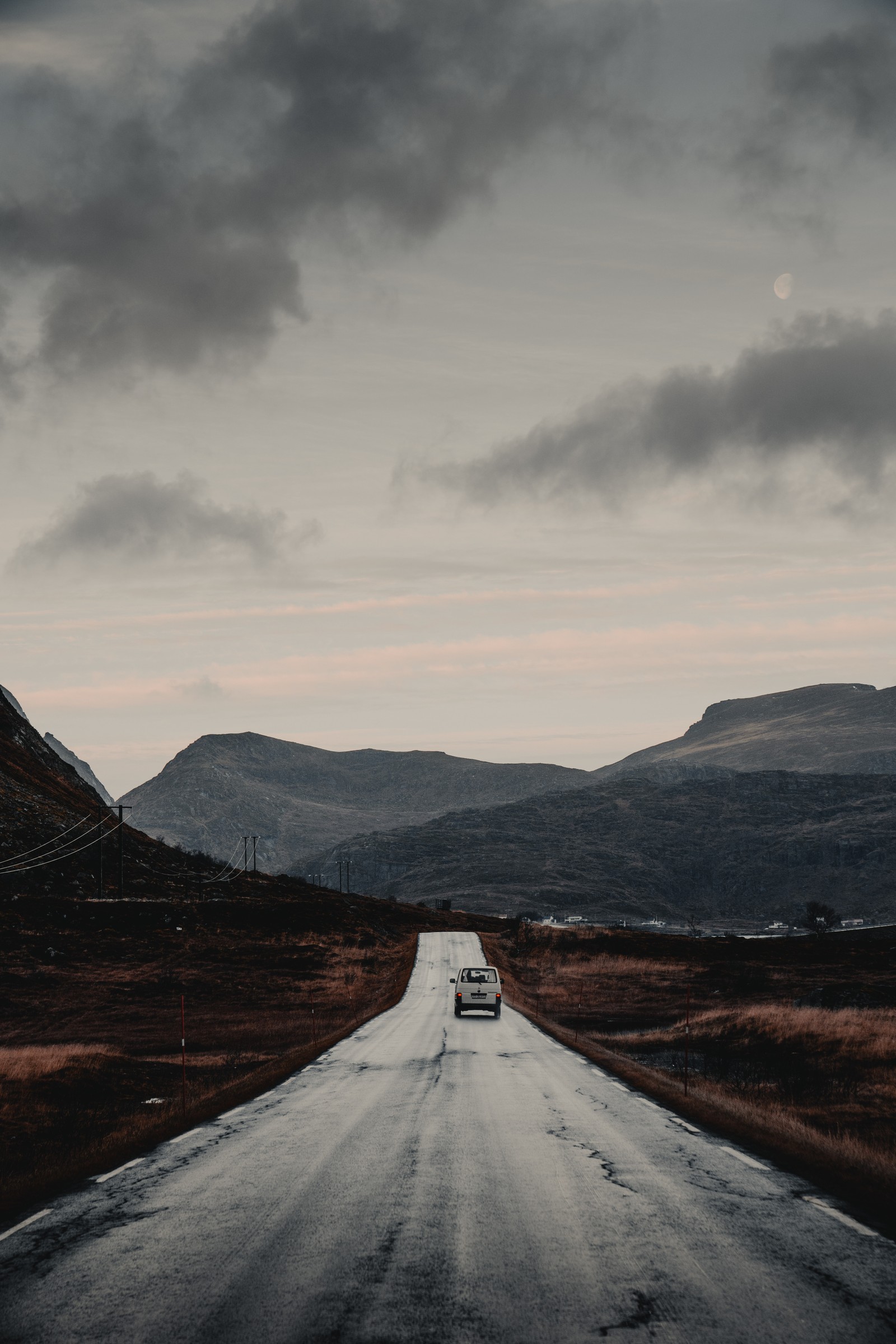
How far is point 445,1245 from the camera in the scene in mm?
7691

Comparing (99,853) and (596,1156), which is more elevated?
(99,853)

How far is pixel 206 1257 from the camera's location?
7.40 meters

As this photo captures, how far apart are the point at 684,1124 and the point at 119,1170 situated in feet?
25.6

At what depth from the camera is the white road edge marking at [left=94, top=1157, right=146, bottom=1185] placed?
1023 cm

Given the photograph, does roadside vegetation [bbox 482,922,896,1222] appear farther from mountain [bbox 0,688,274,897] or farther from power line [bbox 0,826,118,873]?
power line [bbox 0,826,118,873]

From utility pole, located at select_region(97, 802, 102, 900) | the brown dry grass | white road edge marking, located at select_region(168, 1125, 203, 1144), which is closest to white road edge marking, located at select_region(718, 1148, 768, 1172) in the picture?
white road edge marking, located at select_region(168, 1125, 203, 1144)

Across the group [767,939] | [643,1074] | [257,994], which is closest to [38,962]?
[257,994]

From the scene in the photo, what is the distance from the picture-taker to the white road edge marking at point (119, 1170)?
10.2m

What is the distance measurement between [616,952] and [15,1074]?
2773 inches

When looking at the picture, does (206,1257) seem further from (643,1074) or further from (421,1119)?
(643,1074)

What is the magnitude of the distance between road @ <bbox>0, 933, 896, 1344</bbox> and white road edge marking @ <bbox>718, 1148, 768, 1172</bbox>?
7 cm

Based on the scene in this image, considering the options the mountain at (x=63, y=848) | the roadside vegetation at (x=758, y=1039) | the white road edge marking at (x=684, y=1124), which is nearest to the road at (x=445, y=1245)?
the white road edge marking at (x=684, y=1124)

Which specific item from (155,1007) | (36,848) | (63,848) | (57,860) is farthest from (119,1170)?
(63,848)

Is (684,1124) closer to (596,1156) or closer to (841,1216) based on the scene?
(596,1156)
